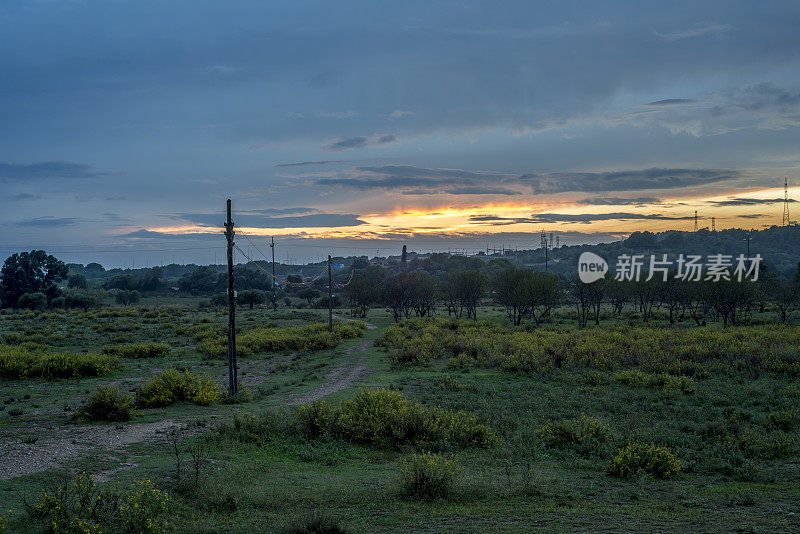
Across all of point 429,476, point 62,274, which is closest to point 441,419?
point 429,476

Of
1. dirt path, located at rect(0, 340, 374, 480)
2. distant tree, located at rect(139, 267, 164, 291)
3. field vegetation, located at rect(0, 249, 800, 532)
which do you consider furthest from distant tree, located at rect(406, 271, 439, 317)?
distant tree, located at rect(139, 267, 164, 291)

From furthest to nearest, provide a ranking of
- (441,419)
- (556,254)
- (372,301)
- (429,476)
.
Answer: (556,254), (372,301), (441,419), (429,476)

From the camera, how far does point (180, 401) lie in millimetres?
18266

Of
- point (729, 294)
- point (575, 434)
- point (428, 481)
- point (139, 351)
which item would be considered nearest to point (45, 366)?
point (139, 351)

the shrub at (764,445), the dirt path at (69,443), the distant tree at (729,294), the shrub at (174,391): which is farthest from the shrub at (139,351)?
the distant tree at (729,294)

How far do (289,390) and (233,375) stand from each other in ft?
9.90

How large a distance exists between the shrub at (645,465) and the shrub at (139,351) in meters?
28.3

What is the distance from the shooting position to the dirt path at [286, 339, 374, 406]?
65.8 feet

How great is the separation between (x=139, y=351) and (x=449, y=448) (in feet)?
80.6

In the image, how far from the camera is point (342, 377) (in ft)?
83.1

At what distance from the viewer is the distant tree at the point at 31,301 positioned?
71.2 meters

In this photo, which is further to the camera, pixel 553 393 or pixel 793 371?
pixel 793 371

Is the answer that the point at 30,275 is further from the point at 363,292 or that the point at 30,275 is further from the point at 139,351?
the point at 139,351

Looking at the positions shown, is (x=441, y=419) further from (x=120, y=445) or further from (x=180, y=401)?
(x=180, y=401)
